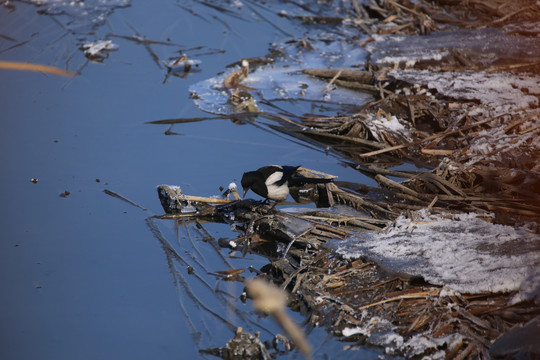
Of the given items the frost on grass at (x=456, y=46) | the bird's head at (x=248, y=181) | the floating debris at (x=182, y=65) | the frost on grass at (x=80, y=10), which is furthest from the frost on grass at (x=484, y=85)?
the frost on grass at (x=80, y=10)

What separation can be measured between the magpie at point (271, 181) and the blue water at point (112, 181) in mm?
347

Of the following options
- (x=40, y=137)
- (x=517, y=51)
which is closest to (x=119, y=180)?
(x=40, y=137)

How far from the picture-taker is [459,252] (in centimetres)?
310

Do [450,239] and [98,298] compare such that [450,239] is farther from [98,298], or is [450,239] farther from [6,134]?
[6,134]

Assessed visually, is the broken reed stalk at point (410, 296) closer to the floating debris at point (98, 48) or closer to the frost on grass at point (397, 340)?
the frost on grass at point (397, 340)

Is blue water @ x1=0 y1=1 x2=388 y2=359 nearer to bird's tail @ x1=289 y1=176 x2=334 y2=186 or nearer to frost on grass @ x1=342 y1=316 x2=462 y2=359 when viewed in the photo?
frost on grass @ x1=342 y1=316 x2=462 y2=359

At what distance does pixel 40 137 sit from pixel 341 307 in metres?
3.17

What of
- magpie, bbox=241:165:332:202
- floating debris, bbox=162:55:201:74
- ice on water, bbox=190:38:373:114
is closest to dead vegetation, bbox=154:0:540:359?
magpie, bbox=241:165:332:202

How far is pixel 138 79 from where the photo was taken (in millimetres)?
5789

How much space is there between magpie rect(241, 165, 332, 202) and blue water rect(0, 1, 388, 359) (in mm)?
347

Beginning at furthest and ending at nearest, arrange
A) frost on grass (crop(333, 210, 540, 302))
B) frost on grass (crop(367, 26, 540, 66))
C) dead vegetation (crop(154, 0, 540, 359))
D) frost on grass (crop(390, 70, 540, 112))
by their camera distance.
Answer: frost on grass (crop(367, 26, 540, 66)), frost on grass (crop(390, 70, 540, 112)), frost on grass (crop(333, 210, 540, 302)), dead vegetation (crop(154, 0, 540, 359))

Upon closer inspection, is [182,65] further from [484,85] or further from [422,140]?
[484,85]

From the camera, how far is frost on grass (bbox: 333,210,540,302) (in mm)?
2863

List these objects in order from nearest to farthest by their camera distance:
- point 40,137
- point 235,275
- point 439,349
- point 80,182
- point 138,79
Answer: point 439,349
point 235,275
point 80,182
point 40,137
point 138,79
